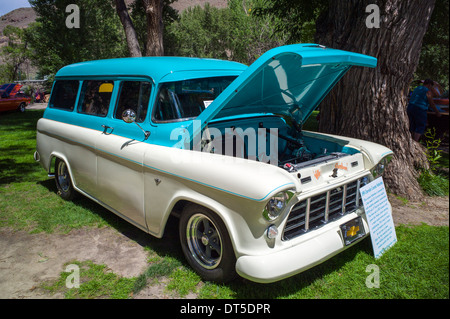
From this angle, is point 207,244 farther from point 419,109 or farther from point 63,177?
point 419,109

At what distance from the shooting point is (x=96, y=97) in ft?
13.4

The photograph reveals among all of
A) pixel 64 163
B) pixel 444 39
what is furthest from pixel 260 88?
pixel 444 39

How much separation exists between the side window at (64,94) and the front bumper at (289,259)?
11.2ft

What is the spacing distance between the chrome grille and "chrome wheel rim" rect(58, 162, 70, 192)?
3642mm

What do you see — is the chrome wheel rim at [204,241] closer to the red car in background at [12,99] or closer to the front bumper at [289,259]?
the front bumper at [289,259]

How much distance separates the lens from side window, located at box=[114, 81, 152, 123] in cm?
342

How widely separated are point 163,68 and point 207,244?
181 cm

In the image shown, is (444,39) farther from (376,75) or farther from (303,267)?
(303,267)

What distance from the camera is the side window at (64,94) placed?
4512 millimetres

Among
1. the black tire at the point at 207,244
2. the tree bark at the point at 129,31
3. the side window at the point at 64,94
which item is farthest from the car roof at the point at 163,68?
the tree bark at the point at 129,31

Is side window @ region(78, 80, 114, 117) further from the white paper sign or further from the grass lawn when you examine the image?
the white paper sign

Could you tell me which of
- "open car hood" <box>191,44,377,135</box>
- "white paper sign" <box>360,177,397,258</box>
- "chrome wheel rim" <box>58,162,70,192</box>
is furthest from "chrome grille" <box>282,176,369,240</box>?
"chrome wheel rim" <box>58,162,70,192</box>

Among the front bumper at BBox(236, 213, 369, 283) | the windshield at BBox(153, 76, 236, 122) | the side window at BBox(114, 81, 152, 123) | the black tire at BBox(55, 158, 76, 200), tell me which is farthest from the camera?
the black tire at BBox(55, 158, 76, 200)

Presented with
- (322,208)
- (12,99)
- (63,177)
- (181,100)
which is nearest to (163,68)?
(181,100)
